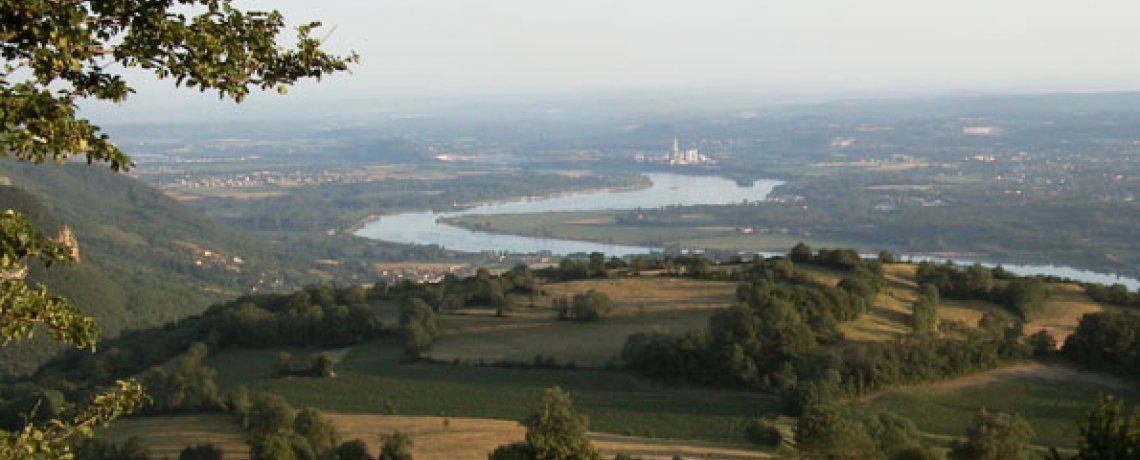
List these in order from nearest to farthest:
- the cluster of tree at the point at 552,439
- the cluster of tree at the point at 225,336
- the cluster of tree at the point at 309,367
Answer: the cluster of tree at the point at 552,439 < the cluster of tree at the point at 309,367 < the cluster of tree at the point at 225,336

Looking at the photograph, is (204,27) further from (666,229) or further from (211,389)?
(666,229)

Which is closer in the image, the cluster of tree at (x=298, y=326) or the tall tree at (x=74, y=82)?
the tall tree at (x=74, y=82)

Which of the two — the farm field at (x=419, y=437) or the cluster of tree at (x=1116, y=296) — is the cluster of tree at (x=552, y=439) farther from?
the cluster of tree at (x=1116, y=296)

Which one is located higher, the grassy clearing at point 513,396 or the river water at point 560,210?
the grassy clearing at point 513,396

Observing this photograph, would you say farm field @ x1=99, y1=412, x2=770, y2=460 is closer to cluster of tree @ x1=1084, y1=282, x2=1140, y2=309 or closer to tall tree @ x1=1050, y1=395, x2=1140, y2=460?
tall tree @ x1=1050, y1=395, x2=1140, y2=460

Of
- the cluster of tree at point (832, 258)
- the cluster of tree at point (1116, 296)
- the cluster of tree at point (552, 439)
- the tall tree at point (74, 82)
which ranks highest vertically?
the tall tree at point (74, 82)

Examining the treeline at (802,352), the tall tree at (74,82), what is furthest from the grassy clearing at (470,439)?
the tall tree at (74,82)

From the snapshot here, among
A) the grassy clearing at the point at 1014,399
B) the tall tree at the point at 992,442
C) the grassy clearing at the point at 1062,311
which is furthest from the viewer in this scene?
the grassy clearing at the point at 1062,311

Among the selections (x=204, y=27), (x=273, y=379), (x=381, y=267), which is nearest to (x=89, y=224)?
(x=381, y=267)
